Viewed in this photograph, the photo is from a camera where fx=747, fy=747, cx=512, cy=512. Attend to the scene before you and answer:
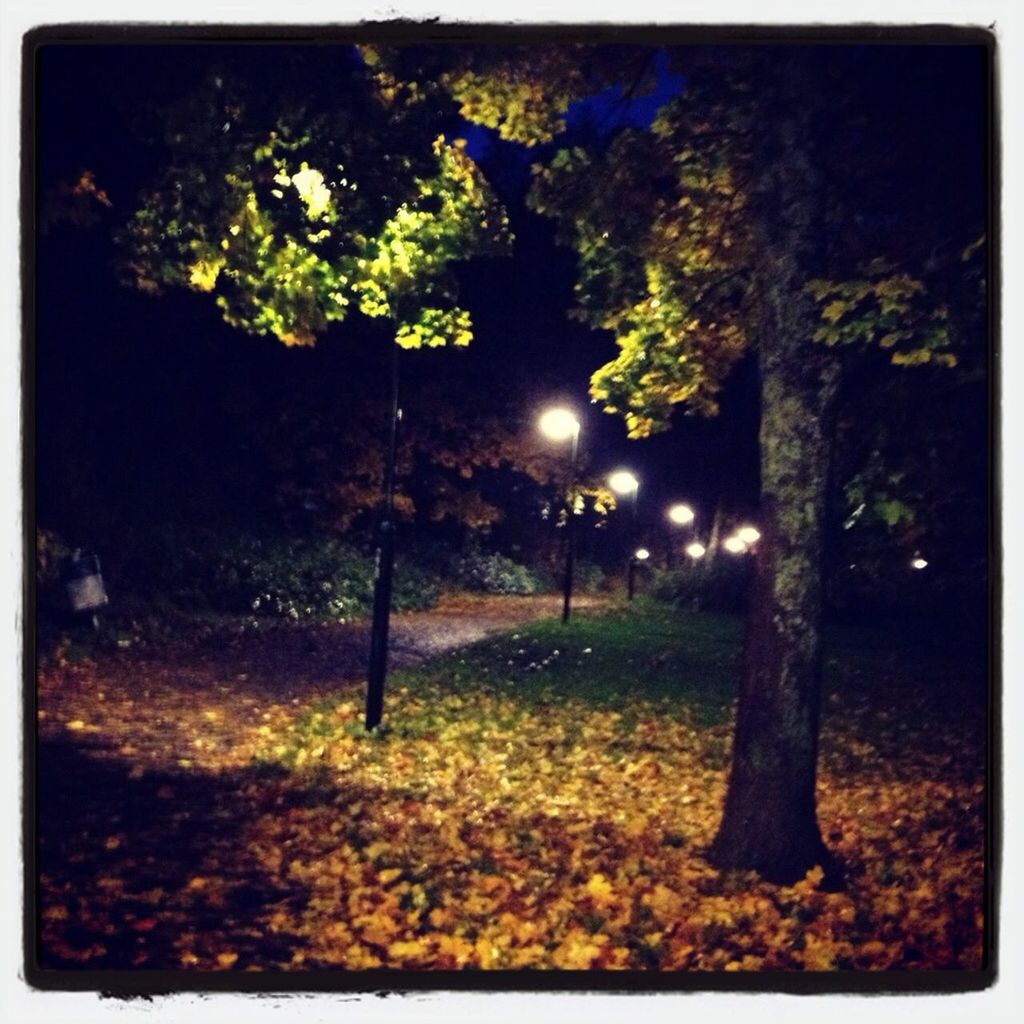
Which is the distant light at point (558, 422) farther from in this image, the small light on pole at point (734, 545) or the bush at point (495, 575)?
the small light on pole at point (734, 545)

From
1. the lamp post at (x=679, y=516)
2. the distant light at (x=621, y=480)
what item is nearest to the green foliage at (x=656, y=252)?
the distant light at (x=621, y=480)

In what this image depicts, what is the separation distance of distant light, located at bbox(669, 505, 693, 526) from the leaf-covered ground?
13312mm

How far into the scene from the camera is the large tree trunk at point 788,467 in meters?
4.16

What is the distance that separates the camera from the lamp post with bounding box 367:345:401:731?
6.02 metres

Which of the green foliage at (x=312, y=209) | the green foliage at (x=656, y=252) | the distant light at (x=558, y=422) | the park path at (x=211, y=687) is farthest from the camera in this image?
the distant light at (x=558, y=422)

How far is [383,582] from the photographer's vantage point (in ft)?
20.4

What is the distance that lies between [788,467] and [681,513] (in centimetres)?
1754

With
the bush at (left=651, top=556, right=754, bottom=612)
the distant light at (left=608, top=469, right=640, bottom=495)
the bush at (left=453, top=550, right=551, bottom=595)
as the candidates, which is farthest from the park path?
the bush at (left=651, top=556, right=754, bottom=612)

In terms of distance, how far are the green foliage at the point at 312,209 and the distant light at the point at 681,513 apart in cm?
1541

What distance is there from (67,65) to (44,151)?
48 cm

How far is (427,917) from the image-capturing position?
13.7 feet

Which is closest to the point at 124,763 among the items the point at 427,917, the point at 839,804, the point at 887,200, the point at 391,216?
the point at 427,917

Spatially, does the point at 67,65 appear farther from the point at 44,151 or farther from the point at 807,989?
the point at 807,989

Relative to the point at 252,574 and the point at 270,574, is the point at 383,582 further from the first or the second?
the point at 270,574
